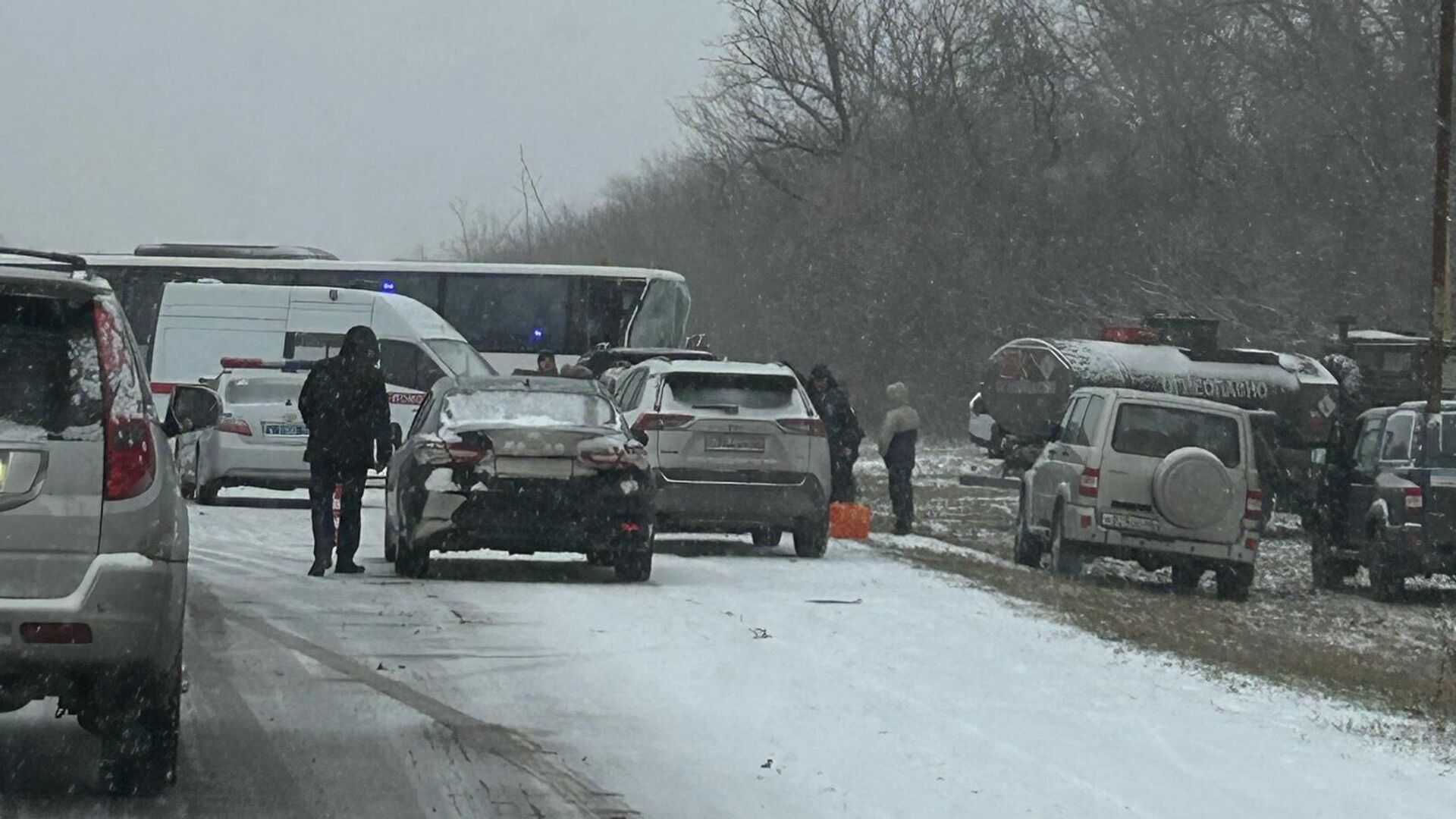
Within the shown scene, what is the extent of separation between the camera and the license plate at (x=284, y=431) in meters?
25.2

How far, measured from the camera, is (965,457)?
155 feet

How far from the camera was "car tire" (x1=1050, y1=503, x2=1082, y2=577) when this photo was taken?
19.3m

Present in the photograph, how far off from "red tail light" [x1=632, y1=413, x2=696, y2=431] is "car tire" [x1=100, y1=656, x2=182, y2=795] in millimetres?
11310

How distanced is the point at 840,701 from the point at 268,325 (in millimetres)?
25473

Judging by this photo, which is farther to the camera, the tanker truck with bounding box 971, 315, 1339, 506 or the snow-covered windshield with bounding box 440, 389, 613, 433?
the tanker truck with bounding box 971, 315, 1339, 506

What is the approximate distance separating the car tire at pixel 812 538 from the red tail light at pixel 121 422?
1185 cm

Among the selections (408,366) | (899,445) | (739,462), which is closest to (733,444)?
(739,462)

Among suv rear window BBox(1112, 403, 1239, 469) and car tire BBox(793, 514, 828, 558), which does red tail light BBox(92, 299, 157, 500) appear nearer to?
car tire BBox(793, 514, 828, 558)

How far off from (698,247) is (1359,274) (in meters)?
58.8

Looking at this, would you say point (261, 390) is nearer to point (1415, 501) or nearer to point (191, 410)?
point (1415, 501)

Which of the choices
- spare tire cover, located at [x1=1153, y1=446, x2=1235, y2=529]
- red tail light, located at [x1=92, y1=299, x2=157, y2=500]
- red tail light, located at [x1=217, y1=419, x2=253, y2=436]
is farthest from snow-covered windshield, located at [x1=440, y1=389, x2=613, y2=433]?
red tail light, located at [x1=217, y1=419, x2=253, y2=436]

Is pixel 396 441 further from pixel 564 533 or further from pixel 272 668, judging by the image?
pixel 272 668

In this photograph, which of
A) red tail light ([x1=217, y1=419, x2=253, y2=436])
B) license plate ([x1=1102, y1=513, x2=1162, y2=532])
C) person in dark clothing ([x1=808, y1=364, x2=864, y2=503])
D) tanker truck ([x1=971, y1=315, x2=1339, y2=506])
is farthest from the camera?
tanker truck ([x1=971, y1=315, x2=1339, y2=506])

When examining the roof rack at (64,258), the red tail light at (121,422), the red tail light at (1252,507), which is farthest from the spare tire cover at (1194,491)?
the red tail light at (121,422)
